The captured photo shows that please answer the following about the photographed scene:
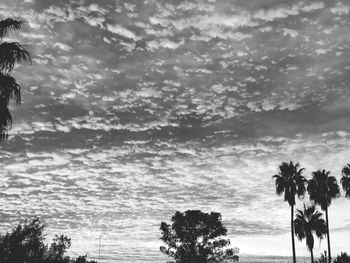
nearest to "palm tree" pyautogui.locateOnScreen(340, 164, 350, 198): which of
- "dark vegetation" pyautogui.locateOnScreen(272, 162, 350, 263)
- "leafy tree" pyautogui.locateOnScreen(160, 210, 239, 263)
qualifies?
"dark vegetation" pyautogui.locateOnScreen(272, 162, 350, 263)

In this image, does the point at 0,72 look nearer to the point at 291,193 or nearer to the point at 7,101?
the point at 7,101

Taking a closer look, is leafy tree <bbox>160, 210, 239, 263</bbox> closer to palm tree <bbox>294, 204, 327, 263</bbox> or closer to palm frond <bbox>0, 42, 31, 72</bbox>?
palm tree <bbox>294, 204, 327, 263</bbox>

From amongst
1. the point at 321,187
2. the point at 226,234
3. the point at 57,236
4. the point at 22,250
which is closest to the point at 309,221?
the point at 321,187

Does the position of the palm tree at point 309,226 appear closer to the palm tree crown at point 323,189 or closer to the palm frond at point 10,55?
the palm tree crown at point 323,189

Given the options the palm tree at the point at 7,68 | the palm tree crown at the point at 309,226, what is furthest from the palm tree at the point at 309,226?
the palm tree at the point at 7,68

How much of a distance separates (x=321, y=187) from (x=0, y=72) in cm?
4596

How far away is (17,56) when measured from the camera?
1647 centimetres

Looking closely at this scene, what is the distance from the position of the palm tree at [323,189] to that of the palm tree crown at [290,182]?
9.59 ft

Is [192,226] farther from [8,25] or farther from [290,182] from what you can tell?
[8,25]

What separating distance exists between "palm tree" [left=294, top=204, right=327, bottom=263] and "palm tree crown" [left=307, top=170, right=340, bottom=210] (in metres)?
6.87

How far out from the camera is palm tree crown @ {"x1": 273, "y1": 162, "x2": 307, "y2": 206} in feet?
165

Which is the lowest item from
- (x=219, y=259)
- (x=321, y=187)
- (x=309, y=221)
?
(x=219, y=259)

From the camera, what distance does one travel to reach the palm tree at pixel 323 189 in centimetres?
5216

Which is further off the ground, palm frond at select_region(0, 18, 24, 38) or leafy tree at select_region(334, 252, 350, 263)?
palm frond at select_region(0, 18, 24, 38)
